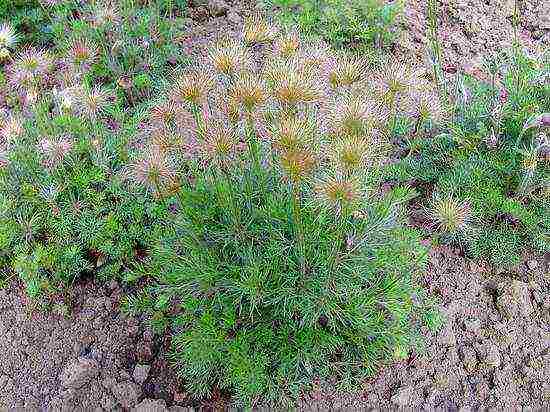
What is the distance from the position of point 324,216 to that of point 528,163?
1273mm

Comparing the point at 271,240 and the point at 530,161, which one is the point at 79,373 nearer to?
the point at 271,240

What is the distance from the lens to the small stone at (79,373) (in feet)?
9.25

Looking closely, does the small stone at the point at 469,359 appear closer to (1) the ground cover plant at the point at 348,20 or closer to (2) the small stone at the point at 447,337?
(2) the small stone at the point at 447,337

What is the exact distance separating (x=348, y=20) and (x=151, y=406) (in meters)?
2.93

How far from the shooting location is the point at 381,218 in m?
2.58

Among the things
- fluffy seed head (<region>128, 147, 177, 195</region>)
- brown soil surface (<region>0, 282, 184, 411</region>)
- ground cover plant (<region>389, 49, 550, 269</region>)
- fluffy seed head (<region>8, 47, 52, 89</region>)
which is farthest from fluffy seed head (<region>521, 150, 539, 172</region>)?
fluffy seed head (<region>8, 47, 52, 89</region>)

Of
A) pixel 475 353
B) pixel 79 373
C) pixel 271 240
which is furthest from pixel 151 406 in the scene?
pixel 475 353

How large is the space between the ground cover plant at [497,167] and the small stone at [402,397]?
2.75 feet

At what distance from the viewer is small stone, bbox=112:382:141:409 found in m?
2.76

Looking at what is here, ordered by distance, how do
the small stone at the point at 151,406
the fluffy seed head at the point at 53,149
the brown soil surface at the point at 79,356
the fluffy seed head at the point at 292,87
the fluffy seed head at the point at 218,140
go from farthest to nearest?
the fluffy seed head at the point at 53,149 → the brown soil surface at the point at 79,356 → the small stone at the point at 151,406 → the fluffy seed head at the point at 218,140 → the fluffy seed head at the point at 292,87

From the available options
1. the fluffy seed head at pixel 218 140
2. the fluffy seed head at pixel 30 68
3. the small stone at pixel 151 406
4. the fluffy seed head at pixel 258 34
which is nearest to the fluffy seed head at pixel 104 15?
the fluffy seed head at pixel 30 68

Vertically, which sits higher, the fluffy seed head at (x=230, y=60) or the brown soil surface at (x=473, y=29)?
the fluffy seed head at (x=230, y=60)

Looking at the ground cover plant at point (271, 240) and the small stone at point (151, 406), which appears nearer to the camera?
the ground cover plant at point (271, 240)

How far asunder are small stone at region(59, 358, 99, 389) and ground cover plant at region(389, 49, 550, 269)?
71.6 inches
